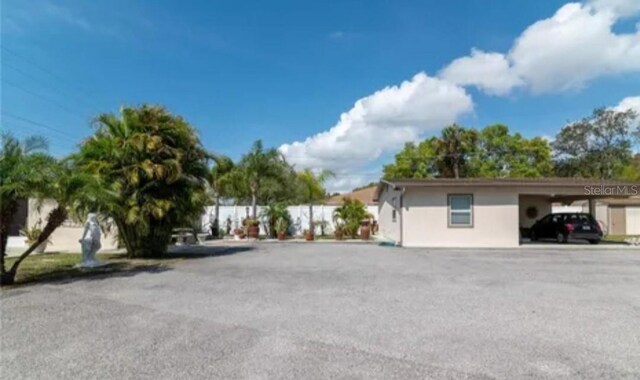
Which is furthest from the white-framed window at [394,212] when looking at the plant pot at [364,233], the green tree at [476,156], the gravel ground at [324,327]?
the green tree at [476,156]

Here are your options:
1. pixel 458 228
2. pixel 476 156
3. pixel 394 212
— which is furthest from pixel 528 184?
pixel 476 156

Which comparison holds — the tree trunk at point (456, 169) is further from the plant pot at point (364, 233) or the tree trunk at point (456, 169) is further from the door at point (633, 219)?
the plant pot at point (364, 233)

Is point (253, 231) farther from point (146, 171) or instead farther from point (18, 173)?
point (18, 173)

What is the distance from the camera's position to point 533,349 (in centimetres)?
443

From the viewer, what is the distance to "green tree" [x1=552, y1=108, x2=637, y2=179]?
40.5 m

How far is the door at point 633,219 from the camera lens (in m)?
30.3

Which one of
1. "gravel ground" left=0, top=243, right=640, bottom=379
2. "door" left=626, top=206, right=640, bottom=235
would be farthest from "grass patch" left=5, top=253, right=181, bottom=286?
"door" left=626, top=206, right=640, bottom=235

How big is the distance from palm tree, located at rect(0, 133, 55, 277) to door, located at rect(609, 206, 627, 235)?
34182 mm

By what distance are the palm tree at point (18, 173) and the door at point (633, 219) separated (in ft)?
115

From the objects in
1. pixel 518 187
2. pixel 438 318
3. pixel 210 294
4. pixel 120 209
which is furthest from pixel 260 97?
pixel 438 318

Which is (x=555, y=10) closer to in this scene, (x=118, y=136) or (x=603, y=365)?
(x=603, y=365)

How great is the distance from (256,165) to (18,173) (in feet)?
57.2

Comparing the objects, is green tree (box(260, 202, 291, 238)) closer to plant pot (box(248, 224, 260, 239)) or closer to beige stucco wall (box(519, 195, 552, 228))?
plant pot (box(248, 224, 260, 239))

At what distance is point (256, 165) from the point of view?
25.5 m
